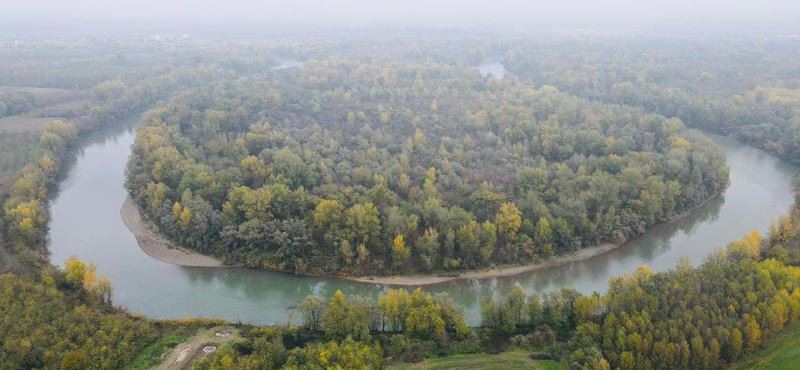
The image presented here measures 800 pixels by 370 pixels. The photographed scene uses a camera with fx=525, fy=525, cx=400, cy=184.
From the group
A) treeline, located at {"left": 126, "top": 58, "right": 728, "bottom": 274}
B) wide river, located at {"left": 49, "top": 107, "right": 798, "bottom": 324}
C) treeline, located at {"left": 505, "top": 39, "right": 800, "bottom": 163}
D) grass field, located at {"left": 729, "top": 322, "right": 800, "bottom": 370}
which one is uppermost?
treeline, located at {"left": 505, "top": 39, "right": 800, "bottom": 163}

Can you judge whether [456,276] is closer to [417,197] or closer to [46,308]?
[417,197]

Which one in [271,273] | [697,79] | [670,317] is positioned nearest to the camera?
[670,317]

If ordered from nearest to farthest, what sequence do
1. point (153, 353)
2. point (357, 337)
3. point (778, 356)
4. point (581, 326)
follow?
1. point (778, 356)
2. point (581, 326)
3. point (357, 337)
4. point (153, 353)

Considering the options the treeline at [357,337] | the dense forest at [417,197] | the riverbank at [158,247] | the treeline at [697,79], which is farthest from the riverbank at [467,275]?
the treeline at [697,79]

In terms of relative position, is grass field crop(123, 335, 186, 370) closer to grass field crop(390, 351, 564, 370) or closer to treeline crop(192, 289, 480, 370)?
treeline crop(192, 289, 480, 370)

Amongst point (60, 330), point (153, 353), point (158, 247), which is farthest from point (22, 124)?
point (153, 353)

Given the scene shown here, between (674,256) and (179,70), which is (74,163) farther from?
(674,256)

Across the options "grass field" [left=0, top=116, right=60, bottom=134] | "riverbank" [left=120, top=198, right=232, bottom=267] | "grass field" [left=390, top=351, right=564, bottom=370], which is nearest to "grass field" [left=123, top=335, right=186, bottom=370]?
"riverbank" [left=120, top=198, right=232, bottom=267]
